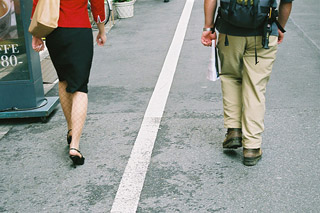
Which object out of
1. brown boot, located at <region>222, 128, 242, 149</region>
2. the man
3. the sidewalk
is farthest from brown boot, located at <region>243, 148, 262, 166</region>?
the sidewalk

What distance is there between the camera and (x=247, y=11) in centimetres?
356

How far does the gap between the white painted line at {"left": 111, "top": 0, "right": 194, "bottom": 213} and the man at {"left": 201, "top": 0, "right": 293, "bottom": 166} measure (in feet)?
2.51

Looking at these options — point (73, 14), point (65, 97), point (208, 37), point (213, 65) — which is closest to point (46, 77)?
point (65, 97)

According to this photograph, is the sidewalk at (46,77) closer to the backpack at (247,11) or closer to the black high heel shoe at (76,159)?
the black high heel shoe at (76,159)

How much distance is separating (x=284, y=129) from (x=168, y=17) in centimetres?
705

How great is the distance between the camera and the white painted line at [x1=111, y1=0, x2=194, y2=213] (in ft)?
11.5

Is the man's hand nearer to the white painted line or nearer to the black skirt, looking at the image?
the black skirt

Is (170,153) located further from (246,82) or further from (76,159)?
(246,82)

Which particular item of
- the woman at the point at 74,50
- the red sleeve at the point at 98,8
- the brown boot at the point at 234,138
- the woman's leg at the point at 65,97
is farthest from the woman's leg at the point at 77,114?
the brown boot at the point at 234,138

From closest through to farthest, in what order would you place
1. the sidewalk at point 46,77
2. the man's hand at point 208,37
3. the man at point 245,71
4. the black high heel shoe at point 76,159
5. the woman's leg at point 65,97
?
the man at point 245,71, the man's hand at point 208,37, the black high heel shoe at point 76,159, the woman's leg at point 65,97, the sidewalk at point 46,77

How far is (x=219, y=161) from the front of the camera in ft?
13.4

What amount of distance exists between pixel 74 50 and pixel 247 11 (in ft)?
4.51

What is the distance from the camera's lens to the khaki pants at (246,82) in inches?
151

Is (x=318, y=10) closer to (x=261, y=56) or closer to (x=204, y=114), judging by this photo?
(x=204, y=114)
